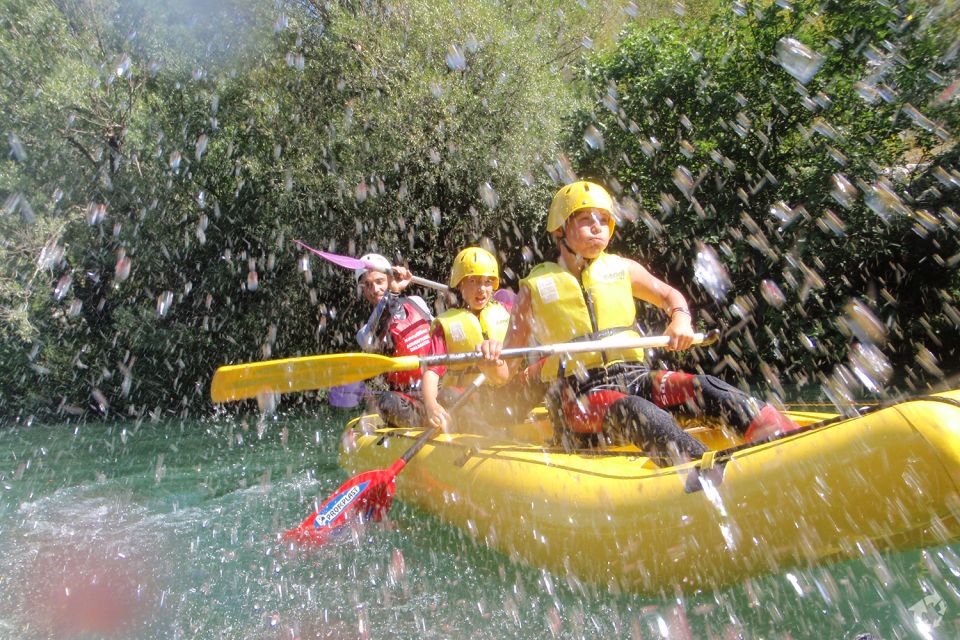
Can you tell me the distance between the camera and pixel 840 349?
824 cm

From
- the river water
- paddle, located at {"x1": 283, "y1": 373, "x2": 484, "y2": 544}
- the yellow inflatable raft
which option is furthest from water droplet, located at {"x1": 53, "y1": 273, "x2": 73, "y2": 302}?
the yellow inflatable raft

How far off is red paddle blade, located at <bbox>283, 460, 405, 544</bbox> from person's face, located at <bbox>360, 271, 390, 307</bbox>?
2.29m

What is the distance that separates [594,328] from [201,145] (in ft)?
34.3

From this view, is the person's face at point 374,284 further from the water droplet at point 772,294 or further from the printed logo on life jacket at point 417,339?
the water droplet at point 772,294

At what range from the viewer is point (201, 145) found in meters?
12.2

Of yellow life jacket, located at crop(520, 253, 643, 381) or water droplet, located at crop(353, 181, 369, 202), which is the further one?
water droplet, located at crop(353, 181, 369, 202)

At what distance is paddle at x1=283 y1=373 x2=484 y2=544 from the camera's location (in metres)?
4.29

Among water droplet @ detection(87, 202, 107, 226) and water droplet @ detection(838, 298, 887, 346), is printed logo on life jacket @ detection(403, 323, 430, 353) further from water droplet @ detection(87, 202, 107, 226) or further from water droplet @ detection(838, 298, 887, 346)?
water droplet @ detection(87, 202, 107, 226)

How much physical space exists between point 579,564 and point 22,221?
13.0 m

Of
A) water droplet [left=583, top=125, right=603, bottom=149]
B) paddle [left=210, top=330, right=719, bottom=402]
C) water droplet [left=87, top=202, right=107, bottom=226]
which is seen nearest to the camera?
paddle [left=210, top=330, right=719, bottom=402]

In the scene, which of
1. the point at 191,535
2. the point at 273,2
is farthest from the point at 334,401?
the point at 273,2

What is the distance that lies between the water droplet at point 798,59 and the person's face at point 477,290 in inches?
184

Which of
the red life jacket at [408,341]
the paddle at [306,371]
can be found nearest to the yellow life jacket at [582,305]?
the paddle at [306,371]

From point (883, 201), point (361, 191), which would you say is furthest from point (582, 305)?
point (361, 191)
